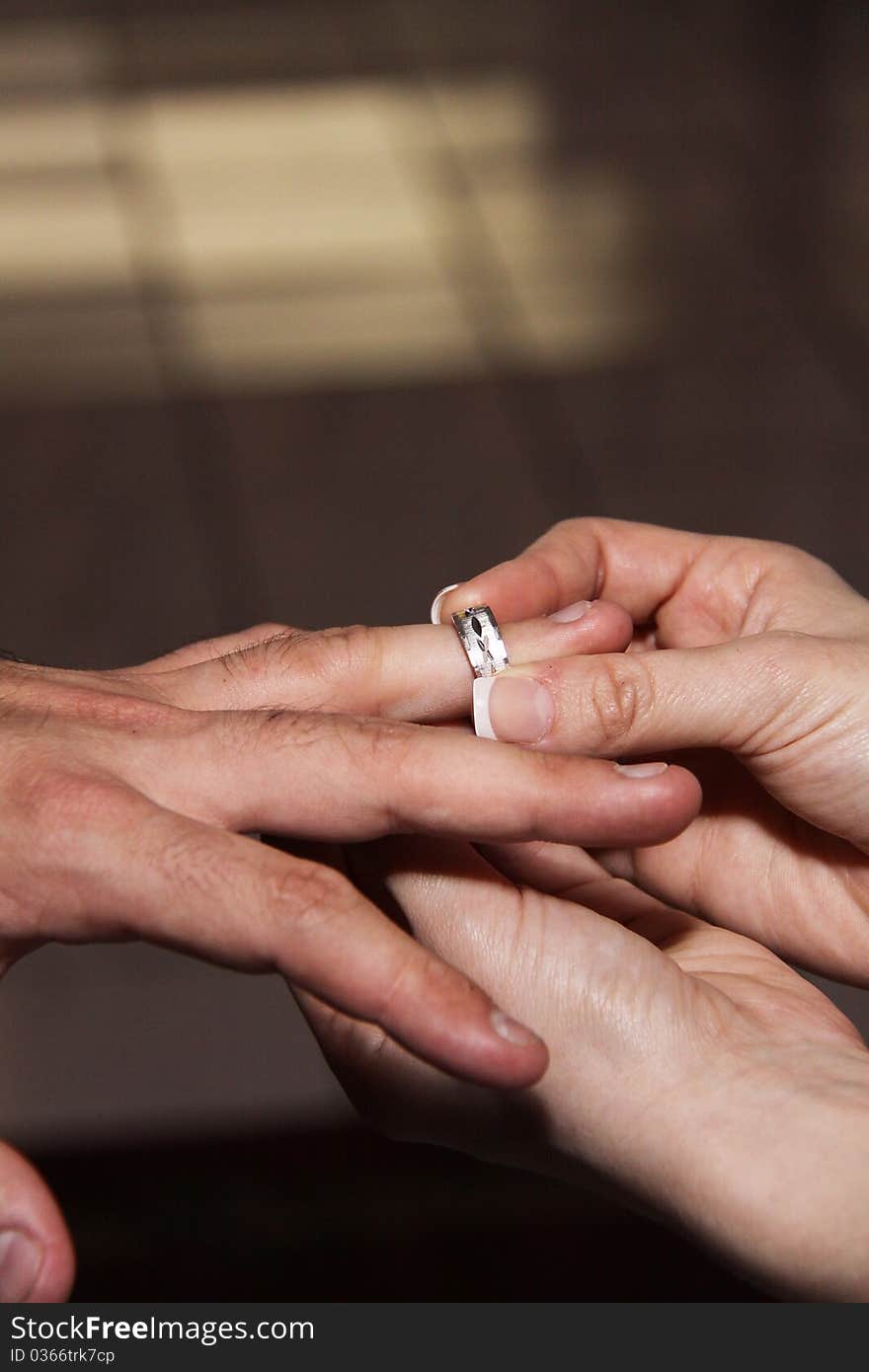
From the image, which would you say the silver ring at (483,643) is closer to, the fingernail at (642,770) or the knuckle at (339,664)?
the knuckle at (339,664)

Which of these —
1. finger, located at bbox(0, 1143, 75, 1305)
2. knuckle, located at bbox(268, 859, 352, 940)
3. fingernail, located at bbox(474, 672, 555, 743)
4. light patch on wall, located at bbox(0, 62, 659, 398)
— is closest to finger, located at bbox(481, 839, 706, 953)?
fingernail, located at bbox(474, 672, 555, 743)

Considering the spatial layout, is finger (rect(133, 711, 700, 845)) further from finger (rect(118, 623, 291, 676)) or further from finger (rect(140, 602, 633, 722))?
finger (rect(118, 623, 291, 676))

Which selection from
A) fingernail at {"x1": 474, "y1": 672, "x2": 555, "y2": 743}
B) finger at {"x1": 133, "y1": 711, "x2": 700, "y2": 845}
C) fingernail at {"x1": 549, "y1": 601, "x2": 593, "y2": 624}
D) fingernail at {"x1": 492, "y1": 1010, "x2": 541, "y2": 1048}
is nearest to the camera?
fingernail at {"x1": 492, "y1": 1010, "x2": 541, "y2": 1048}

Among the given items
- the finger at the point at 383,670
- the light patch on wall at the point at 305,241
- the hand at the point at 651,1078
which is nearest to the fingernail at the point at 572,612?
the finger at the point at 383,670

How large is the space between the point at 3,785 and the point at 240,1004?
996 millimetres

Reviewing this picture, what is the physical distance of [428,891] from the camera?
3.60ft

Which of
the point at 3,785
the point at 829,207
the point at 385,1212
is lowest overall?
the point at 385,1212

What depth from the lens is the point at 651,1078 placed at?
3.24 ft

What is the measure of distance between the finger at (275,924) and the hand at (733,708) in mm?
252

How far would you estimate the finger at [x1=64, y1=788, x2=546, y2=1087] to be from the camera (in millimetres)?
854

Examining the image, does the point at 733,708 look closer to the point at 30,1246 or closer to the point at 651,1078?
the point at 651,1078

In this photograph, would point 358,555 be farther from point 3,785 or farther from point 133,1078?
point 3,785

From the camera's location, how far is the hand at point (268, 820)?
87cm

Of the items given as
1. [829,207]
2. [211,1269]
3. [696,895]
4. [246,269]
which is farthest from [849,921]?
[829,207]
